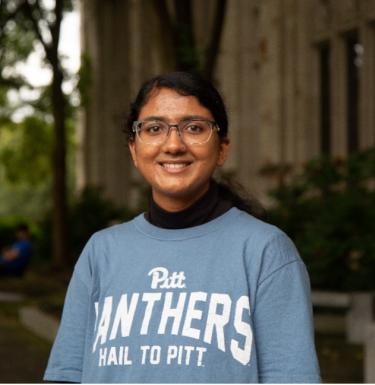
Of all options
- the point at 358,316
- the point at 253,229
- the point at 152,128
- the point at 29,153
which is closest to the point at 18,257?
the point at 358,316

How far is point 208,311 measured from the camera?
8.44 feet

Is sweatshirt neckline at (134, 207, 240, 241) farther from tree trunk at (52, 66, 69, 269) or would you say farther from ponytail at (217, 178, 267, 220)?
tree trunk at (52, 66, 69, 269)

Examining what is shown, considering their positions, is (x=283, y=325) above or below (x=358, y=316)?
above

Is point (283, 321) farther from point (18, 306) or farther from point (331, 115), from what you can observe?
point (331, 115)

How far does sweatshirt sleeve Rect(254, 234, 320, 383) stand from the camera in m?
2.58

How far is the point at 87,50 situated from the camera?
3628cm

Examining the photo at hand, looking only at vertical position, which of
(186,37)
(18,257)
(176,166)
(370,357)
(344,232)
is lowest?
(18,257)

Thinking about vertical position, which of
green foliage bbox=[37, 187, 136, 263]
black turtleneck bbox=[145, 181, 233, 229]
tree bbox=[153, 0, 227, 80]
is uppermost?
tree bbox=[153, 0, 227, 80]

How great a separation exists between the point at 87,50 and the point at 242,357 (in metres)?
34.2

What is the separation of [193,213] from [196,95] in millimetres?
291

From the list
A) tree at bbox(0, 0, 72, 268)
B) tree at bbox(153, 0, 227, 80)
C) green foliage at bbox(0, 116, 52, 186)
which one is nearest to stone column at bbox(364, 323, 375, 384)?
tree at bbox(153, 0, 227, 80)

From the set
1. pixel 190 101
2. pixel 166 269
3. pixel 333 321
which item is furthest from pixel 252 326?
pixel 333 321

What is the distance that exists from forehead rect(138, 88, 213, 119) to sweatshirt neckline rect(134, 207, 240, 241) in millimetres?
250

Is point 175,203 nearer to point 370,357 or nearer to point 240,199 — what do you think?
point 240,199
